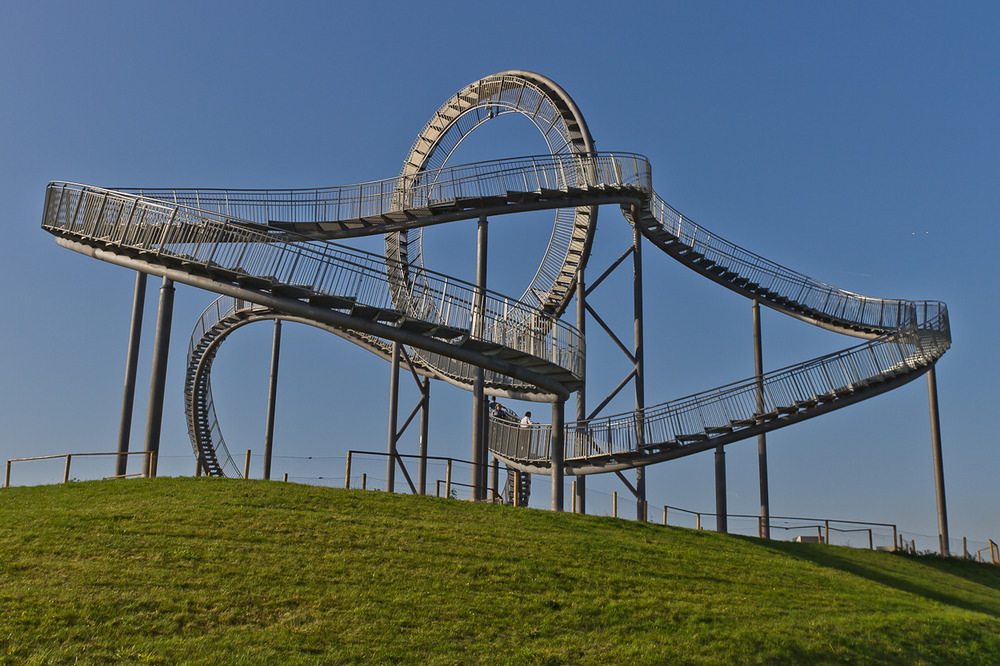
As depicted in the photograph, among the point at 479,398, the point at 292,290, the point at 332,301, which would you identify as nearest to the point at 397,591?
the point at 332,301

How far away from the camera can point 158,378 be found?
78.8 ft

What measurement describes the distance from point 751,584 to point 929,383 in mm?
17667

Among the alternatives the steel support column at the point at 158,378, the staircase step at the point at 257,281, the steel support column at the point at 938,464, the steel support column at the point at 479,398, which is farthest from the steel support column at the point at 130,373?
the steel support column at the point at 938,464

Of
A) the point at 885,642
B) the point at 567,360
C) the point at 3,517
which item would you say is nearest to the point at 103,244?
the point at 3,517

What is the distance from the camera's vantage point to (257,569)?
50.0 feet

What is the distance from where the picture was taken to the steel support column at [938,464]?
3119cm

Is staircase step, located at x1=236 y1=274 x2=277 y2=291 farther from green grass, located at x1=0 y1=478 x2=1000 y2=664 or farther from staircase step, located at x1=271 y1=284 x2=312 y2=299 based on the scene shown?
green grass, located at x1=0 y1=478 x2=1000 y2=664

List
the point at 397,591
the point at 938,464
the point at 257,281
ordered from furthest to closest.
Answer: the point at 938,464
the point at 257,281
the point at 397,591

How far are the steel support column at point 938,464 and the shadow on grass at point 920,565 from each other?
4.77ft

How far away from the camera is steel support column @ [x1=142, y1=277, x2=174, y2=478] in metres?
23.3

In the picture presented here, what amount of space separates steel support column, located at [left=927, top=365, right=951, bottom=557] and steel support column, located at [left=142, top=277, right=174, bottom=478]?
23.4m

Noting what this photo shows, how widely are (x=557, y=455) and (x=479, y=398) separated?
8.17ft

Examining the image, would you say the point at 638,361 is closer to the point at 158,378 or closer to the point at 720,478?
the point at 720,478

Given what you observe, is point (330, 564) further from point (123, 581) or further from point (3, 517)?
point (3, 517)
